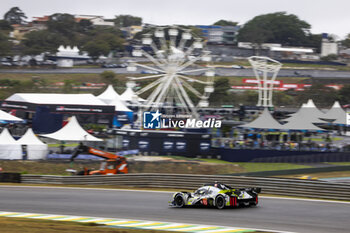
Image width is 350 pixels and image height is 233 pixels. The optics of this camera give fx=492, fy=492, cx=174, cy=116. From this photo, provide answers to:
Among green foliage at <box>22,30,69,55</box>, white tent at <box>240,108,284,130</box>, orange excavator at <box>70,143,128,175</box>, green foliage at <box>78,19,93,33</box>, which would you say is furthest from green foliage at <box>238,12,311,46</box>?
orange excavator at <box>70,143,128,175</box>

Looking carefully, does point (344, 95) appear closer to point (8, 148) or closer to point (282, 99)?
point (282, 99)

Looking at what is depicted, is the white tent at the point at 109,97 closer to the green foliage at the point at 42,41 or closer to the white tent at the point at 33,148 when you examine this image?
the white tent at the point at 33,148

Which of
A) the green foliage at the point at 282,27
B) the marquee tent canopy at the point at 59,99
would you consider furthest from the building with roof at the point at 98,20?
the marquee tent canopy at the point at 59,99

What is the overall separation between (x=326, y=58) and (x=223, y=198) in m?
112

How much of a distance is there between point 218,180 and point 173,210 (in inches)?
144

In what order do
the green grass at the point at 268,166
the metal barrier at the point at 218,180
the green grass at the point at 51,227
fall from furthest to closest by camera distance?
1. the green grass at the point at 268,166
2. the metal barrier at the point at 218,180
3. the green grass at the point at 51,227

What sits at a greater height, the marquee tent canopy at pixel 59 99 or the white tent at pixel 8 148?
the marquee tent canopy at pixel 59 99

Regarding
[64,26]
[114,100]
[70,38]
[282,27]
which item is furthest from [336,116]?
[64,26]

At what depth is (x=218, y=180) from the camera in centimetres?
1761

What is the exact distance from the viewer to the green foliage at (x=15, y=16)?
17400 centimetres

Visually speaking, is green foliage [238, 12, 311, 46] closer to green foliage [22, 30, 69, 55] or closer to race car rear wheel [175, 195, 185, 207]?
green foliage [22, 30, 69, 55]

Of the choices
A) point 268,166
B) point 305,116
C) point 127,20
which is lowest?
point 268,166

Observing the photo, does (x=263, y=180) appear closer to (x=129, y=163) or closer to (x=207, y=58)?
(x=129, y=163)

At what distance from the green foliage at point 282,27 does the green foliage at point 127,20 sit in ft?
197
